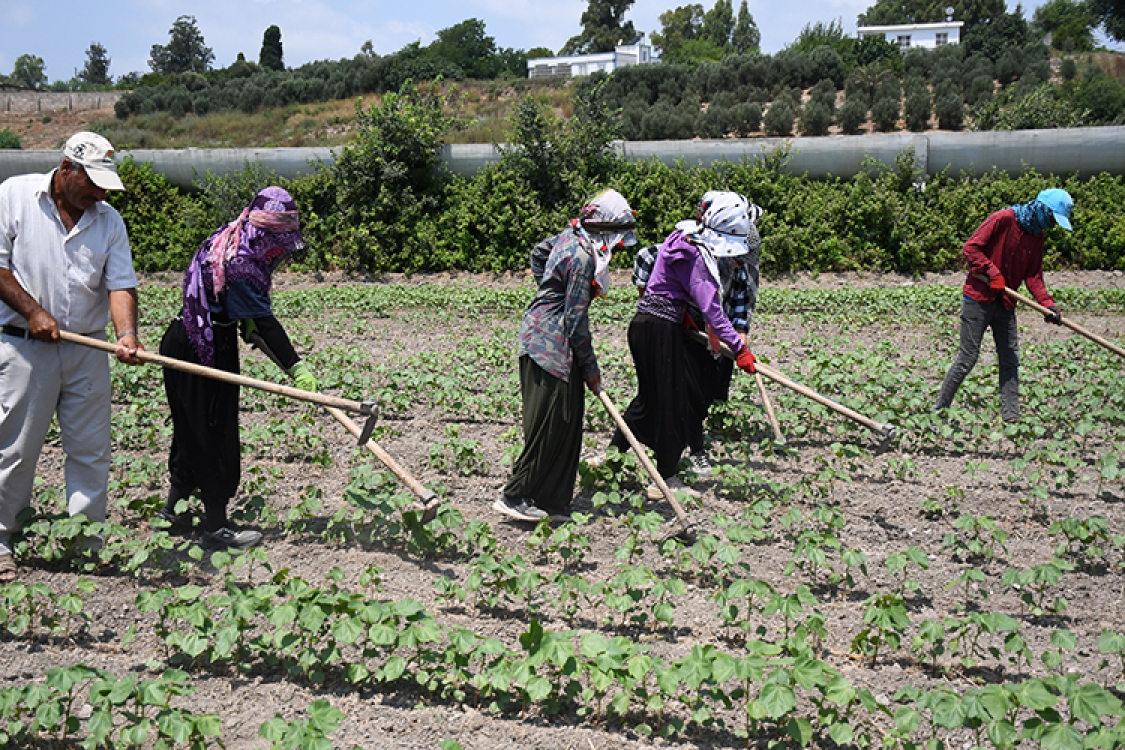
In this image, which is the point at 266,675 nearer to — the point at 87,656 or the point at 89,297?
the point at 87,656

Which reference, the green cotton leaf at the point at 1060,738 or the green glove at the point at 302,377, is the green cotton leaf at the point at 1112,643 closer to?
the green cotton leaf at the point at 1060,738

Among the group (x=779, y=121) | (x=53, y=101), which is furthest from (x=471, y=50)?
(x=779, y=121)

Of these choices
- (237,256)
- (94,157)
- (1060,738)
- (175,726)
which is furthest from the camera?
(237,256)

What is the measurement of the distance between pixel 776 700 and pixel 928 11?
69.6 metres

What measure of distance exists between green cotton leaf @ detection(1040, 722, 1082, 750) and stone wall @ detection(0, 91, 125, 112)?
47640mm

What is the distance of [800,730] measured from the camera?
7.84ft

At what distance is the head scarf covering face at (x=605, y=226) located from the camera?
401cm

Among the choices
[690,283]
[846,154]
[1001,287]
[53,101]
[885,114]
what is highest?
[53,101]

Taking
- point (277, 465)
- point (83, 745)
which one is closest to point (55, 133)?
point (277, 465)

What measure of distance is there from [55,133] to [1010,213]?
42078 millimetres

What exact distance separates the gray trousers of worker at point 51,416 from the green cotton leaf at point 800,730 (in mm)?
2955

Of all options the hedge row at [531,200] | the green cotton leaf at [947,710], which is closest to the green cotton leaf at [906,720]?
the green cotton leaf at [947,710]

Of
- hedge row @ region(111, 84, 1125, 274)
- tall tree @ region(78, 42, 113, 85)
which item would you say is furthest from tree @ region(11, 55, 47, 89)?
hedge row @ region(111, 84, 1125, 274)

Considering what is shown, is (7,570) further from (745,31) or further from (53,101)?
(745,31)
